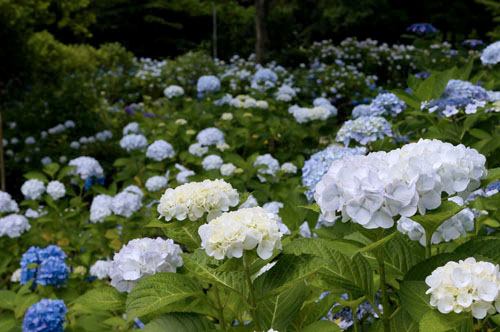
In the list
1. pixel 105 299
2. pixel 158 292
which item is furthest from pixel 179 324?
pixel 105 299

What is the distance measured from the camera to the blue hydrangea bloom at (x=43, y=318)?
177 cm

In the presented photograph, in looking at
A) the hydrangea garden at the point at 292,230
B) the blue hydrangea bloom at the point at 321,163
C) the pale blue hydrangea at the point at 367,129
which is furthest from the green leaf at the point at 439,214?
the pale blue hydrangea at the point at 367,129

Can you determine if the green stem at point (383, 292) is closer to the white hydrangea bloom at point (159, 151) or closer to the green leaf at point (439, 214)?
the green leaf at point (439, 214)

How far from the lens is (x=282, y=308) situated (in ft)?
3.33

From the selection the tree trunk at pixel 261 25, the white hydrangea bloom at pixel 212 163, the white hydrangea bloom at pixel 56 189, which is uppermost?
the white hydrangea bloom at pixel 212 163

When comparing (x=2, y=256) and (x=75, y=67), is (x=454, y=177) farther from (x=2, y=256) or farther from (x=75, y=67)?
(x=75, y=67)

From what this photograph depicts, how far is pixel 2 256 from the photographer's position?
280cm

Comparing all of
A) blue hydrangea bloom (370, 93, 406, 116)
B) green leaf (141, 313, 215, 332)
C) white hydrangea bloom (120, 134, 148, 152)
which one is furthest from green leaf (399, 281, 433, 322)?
white hydrangea bloom (120, 134, 148, 152)

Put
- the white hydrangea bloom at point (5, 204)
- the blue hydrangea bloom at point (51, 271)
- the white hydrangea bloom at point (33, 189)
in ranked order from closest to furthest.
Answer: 1. the blue hydrangea bloom at point (51, 271)
2. the white hydrangea bloom at point (5, 204)
3. the white hydrangea bloom at point (33, 189)

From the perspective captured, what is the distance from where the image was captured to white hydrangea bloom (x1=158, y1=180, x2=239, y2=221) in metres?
1.07

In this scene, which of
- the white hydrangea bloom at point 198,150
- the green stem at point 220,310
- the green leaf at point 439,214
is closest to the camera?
the green leaf at point 439,214

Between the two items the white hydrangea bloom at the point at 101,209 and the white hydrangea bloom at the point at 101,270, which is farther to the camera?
the white hydrangea bloom at the point at 101,209

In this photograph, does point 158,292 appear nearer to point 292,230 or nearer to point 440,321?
point 440,321

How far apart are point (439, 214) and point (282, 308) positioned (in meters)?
0.38
